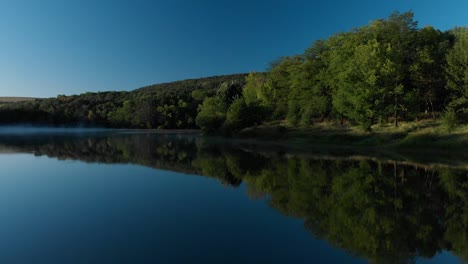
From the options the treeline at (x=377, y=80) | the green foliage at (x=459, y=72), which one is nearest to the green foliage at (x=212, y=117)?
the treeline at (x=377, y=80)

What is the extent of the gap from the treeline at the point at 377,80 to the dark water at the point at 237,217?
83.4 feet

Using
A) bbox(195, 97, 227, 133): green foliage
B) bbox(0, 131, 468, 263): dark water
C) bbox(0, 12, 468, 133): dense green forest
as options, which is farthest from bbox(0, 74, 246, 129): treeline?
bbox(0, 131, 468, 263): dark water

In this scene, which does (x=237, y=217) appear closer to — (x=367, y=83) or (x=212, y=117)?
(x=367, y=83)

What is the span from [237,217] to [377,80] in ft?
133

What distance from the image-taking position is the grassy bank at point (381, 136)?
138ft

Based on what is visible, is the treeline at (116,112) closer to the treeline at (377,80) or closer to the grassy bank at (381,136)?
the treeline at (377,80)

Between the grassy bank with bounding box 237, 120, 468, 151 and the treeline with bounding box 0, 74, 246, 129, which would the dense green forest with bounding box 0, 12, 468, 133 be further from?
the treeline with bounding box 0, 74, 246, 129

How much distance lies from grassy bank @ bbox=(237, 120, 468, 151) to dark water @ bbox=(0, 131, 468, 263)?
56.9 feet

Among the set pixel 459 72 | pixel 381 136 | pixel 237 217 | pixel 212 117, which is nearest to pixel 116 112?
pixel 212 117

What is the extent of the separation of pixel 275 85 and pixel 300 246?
239ft

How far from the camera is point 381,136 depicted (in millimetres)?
47312

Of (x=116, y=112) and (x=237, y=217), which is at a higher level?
(x=116, y=112)

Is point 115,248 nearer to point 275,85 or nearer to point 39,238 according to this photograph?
point 39,238

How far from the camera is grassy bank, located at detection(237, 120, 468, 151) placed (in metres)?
42.0
